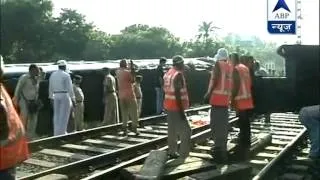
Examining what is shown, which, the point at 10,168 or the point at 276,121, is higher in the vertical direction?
the point at 10,168

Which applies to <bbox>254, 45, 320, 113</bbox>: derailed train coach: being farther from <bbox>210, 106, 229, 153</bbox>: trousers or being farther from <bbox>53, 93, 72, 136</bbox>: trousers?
<bbox>53, 93, 72, 136</bbox>: trousers

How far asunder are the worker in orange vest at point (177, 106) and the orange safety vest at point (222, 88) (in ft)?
1.41

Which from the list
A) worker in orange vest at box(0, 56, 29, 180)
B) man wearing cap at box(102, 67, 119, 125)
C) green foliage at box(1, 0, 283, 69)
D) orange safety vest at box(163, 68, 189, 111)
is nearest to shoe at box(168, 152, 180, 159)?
orange safety vest at box(163, 68, 189, 111)

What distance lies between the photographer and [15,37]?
185ft

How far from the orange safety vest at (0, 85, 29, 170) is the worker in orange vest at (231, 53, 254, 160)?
500cm

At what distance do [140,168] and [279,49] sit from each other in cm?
438

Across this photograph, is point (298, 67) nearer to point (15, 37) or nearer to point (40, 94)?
point (40, 94)

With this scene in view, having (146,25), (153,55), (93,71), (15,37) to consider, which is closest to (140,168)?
(93,71)

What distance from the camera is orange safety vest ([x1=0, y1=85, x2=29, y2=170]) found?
3473mm

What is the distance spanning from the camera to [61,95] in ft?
34.0

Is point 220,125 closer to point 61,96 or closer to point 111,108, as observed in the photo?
point 61,96

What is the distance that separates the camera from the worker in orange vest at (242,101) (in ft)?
26.9

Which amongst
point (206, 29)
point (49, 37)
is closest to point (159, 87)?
point (49, 37)

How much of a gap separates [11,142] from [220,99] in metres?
4.64
